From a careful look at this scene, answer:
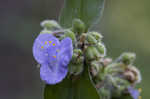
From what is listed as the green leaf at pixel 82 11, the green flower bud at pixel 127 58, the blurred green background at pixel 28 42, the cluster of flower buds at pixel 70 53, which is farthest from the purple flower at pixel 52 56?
the blurred green background at pixel 28 42

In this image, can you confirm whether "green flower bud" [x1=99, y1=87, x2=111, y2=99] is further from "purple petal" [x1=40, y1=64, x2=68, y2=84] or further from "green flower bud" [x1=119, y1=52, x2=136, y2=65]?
"purple petal" [x1=40, y1=64, x2=68, y2=84]

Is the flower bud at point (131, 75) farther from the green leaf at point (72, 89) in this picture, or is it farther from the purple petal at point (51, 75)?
the purple petal at point (51, 75)

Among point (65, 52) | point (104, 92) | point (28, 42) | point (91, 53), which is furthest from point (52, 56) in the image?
point (28, 42)

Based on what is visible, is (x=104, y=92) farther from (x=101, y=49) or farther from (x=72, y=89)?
(x=101, y=49)

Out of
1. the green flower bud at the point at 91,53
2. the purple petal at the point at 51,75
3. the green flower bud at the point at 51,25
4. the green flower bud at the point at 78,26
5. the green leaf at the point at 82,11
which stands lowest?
the purple petal at the point at 51,75

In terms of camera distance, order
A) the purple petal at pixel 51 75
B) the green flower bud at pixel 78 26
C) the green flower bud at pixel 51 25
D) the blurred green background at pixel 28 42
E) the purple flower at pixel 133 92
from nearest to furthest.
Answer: the purple petal at pixel 51 75 → the green flower bud at pixel 78 26 → the green flower bud at pixel 51 25 → the purple flower at pixel 133 92 → the blurred green background at pixel 28 42
